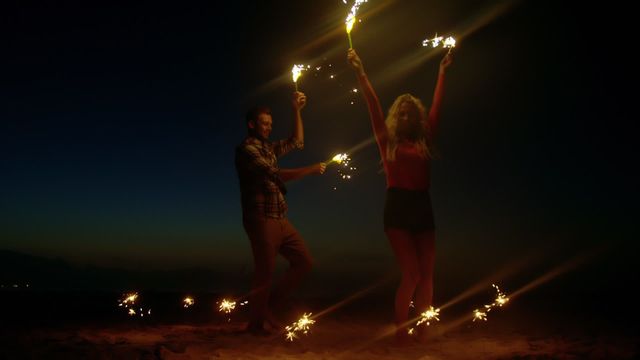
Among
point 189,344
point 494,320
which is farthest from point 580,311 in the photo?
point 189,344

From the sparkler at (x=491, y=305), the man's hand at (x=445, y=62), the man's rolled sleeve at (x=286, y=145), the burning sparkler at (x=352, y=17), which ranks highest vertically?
the burning sparkler at (x=352, y=17)

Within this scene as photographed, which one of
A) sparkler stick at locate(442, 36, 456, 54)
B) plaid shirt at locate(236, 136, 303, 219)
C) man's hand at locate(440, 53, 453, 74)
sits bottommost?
plaid shirt at locate(236, 136, 303, 219)

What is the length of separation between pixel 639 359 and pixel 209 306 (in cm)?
754

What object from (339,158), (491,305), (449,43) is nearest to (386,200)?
(339,158)

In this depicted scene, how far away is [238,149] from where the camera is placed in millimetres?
5117

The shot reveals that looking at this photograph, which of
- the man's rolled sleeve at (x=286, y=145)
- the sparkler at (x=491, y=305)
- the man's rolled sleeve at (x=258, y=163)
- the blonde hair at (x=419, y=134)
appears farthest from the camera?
the man's rolled sleeve at (x=286, y=145)

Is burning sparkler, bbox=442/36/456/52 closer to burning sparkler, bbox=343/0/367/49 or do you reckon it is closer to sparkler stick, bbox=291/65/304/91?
burning sparkler, bbox=343/0/367/49

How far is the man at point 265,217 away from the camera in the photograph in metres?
5.00

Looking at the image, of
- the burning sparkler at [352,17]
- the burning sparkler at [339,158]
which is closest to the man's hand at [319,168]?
the burning sparkler at [339,158]

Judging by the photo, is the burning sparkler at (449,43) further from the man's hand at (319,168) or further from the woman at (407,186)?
the man's hand at (319,168)

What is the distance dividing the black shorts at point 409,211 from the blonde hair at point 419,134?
1.16ft

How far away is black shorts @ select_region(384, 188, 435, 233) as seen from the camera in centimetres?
445

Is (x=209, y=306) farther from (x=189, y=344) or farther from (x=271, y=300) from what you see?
(x=189, y=344)

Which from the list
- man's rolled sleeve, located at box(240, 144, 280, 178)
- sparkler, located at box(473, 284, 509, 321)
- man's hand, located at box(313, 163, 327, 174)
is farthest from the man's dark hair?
sparkler, located at box(473, 284, 509, 321)
